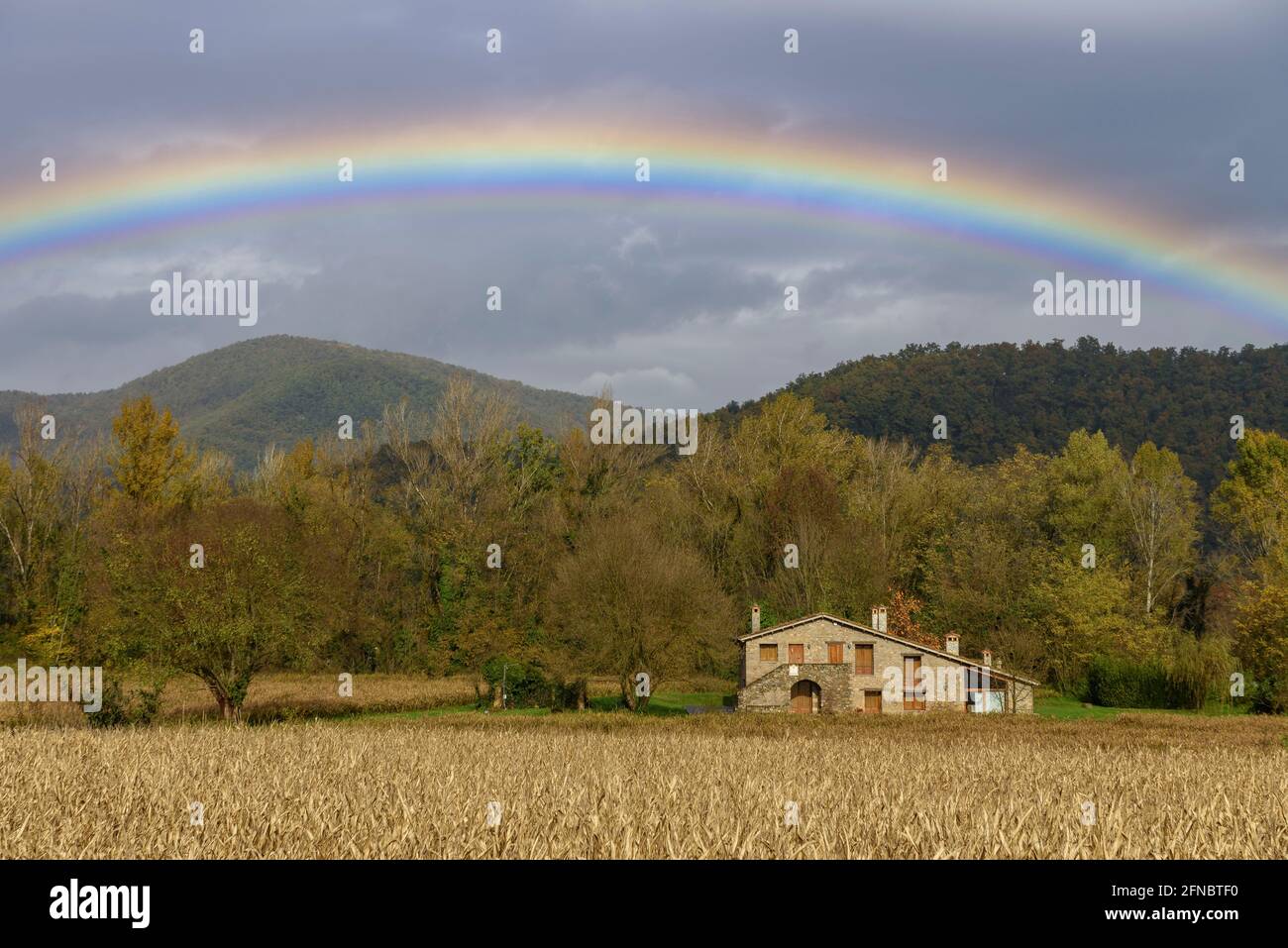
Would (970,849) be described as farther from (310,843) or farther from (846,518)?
(846,518)

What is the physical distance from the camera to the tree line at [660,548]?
65.0 m

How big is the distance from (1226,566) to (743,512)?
118 feet

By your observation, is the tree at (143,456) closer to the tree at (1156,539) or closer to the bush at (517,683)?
the bush at (517,683)

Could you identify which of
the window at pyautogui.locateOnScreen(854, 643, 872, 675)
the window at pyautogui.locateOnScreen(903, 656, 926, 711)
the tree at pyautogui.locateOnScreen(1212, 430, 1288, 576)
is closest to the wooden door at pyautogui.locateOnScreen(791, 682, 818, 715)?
the window at pyautogui.locateOnScreen(854, 643, 872, 675)

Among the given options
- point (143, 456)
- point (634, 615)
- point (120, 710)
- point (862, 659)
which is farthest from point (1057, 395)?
point (120, 710)

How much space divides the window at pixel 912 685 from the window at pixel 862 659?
1944 millimetres

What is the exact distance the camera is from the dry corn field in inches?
518

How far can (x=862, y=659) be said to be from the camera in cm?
6562

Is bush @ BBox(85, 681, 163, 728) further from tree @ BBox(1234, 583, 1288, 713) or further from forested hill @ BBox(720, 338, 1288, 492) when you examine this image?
forested hill @ BBox(720, 338, 1288, 492)

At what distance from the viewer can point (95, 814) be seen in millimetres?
17031

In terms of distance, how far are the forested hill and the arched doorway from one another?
62.6 m

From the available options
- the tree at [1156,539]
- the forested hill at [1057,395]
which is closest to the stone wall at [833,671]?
the tree at [1156,539]
